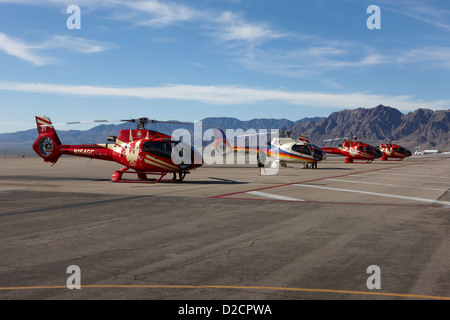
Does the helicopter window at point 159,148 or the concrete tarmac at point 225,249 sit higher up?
the helicopter window at point 159,148

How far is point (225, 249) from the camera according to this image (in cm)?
805

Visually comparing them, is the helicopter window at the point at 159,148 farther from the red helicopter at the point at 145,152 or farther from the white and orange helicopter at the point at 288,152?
the white and orange helicopter at the point at 288,152

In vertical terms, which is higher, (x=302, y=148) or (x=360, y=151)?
(x=302, y=148)

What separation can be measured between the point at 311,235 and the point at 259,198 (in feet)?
22.0

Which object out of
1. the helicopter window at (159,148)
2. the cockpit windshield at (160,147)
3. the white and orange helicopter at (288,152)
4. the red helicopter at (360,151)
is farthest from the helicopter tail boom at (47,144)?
the red helicopter at (360,151)

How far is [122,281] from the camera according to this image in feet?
19.9

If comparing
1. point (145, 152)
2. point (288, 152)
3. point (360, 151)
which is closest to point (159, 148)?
point (145, 152)

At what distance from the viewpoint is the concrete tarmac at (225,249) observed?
5770 mm

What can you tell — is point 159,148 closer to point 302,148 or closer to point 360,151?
point 302,148

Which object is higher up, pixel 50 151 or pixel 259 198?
pixel 50 151

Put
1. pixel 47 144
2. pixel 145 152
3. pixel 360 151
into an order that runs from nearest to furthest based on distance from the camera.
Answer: pixel 145 152 → pixel 47 144 → pixel 360 151

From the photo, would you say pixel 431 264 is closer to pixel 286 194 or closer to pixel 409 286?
pixel 409 286

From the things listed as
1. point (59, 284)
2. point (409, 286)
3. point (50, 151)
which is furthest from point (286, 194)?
point (50, 151)

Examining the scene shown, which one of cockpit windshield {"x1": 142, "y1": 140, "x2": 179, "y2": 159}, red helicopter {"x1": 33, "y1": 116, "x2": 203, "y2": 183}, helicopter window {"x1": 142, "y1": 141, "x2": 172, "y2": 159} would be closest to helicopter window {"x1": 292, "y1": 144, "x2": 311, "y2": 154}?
red helicopter {"x1": 33, "y1": 116, "x2": 203, "y2": 183}
